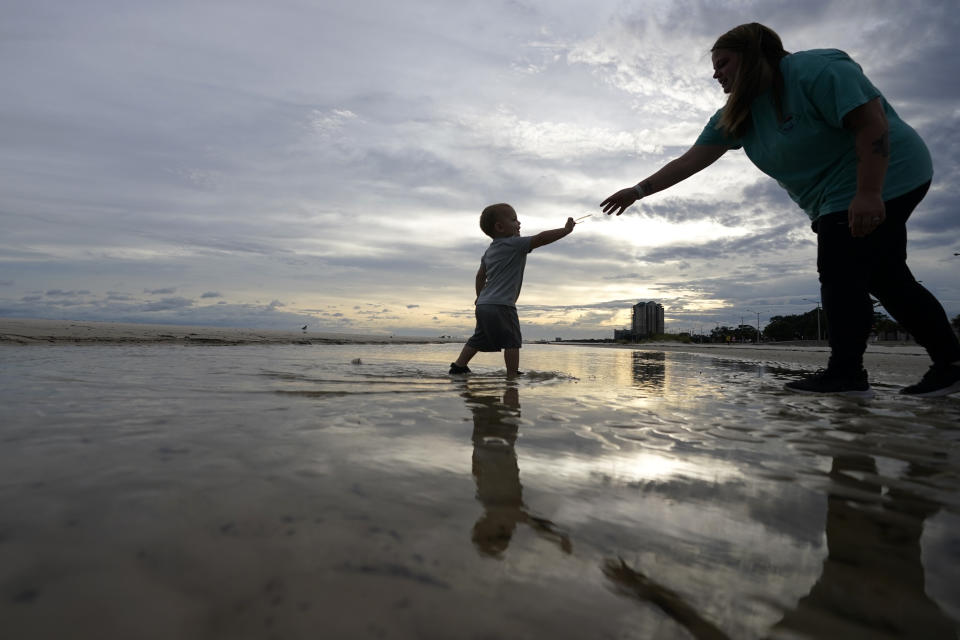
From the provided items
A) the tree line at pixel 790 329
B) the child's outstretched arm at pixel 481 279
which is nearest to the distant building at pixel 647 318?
the tree line at pixel 790 329

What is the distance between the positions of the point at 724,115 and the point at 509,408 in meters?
2.53

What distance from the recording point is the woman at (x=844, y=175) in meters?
2.77

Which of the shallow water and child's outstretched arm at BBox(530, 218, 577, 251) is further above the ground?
child's outstretched arm at BBox(530, 218, 577, 251)

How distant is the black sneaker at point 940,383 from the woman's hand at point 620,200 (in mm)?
2218

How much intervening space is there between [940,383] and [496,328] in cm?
348

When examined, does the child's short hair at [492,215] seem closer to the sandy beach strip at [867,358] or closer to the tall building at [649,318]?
the sandy beach strip at [867,358]

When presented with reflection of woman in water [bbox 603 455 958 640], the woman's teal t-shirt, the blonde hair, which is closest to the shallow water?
reflection of woman in water [bbox 603 455 958 640]

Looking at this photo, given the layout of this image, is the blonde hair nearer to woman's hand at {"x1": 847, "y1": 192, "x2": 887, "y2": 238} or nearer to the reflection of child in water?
woman's hand at {"x1": 847, "y1": 192, "x2": 887, "y2": 238}

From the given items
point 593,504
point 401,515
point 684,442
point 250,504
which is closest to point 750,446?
point 684,442

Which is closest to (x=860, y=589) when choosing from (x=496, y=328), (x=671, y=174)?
(x=671, y=174)

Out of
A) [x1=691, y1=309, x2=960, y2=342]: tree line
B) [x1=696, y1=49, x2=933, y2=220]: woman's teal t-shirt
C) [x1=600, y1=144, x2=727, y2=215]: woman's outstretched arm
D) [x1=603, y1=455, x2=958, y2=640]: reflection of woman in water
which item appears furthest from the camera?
[x1=691, y1=309, x2=960, y2=342]: tree line

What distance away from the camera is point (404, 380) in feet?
13.2

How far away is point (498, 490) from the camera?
1.21 metres

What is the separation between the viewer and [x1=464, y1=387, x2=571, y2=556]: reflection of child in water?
939 mm
